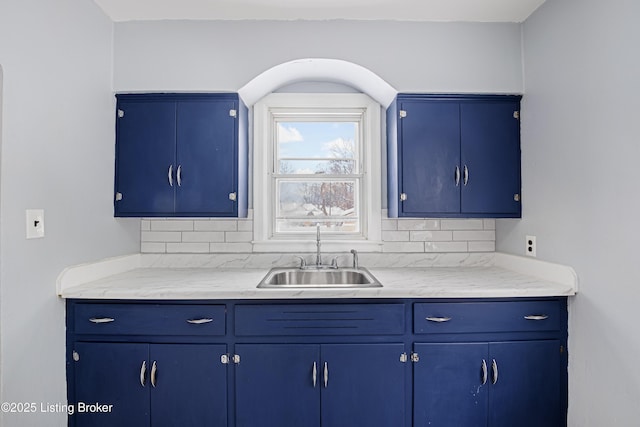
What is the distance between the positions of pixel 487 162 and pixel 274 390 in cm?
192

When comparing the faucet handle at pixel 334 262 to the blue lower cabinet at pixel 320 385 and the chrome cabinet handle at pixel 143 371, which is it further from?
the chrome cabinet handle at pixel 143 371

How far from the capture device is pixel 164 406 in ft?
6.30

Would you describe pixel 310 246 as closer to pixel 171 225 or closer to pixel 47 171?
pixel 171 225

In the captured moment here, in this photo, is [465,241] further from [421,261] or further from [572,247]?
[572,247]

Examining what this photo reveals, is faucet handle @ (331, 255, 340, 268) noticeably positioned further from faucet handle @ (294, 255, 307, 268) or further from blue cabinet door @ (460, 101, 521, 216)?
blue cabinet door @ (460, 101, 521, 216)

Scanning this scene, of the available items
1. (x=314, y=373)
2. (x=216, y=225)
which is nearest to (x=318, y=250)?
(x=216, y=225)

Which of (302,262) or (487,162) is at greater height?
(487,162)

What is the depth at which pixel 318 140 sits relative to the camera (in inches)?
112

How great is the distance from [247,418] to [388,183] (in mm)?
1761

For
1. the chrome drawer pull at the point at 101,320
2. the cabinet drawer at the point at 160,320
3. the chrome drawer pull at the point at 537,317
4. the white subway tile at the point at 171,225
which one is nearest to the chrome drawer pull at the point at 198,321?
the cabinet drawer at the point at 160,320

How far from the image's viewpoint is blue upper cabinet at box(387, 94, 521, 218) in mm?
2395

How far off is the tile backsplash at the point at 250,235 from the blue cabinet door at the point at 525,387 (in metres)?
0.88

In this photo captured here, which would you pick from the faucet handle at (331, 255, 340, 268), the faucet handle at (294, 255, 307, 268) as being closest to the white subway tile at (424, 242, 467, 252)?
the faucet handle at (331, 255, 340, 268)

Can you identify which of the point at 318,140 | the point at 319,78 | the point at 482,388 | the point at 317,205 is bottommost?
the point at 482,388
